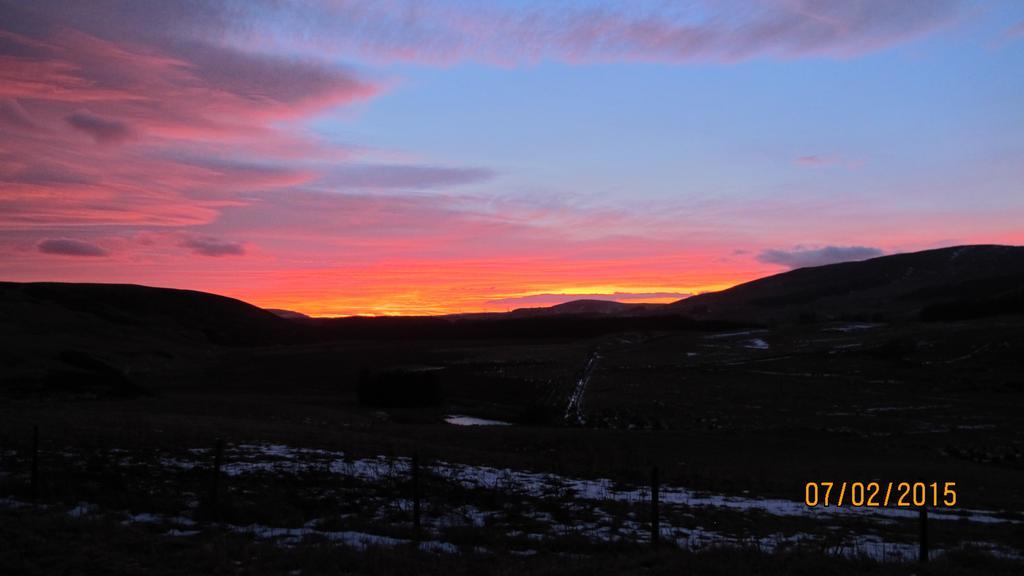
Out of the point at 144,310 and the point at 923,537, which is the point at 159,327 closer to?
the point at 144,310

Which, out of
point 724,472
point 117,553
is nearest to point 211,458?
point 117,553

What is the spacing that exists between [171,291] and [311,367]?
112640 mm

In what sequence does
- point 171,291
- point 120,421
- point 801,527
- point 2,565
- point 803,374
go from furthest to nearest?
point 171,291
point 803,374
point 120,421
point 801,527
point 2,565

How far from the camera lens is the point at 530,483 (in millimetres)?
18625

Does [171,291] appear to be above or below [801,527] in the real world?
above

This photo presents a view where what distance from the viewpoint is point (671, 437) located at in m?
34.9

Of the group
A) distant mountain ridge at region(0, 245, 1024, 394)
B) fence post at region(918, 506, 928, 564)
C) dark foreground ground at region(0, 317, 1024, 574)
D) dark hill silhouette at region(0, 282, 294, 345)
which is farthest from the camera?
dark hill silhouette at region(0, 282, 294, 345)

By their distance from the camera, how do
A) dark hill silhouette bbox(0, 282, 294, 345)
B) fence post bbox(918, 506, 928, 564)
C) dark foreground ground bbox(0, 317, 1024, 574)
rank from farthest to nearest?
1. dark hill silhouette bbox(0, 282, 294, 345)
2. fence post bbox(918, 506, 928, 564)
3. dark foreground ground bbox(0, 317, 1024, 574)

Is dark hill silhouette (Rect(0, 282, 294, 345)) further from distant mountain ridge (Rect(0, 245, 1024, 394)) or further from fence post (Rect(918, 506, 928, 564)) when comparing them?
fence post (Rect(918, 506, 928, 564))

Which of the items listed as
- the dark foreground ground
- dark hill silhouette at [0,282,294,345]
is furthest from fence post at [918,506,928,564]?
dark hill silhouette at [0,282,294,345]

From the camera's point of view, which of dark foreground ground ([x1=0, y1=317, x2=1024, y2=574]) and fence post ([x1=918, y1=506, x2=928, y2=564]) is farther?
fence post ([x1=918, y1=506, x2=928, y2=564])

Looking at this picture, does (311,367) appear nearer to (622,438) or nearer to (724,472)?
(622,438)

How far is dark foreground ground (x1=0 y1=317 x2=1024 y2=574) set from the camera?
10.9 m

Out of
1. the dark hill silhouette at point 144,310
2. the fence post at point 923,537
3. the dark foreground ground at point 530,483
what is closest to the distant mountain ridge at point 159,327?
the dark hill silhouette at point 144,310
